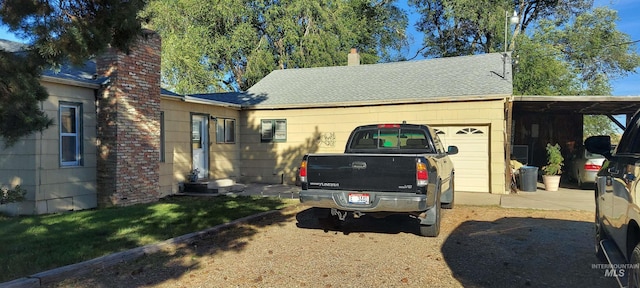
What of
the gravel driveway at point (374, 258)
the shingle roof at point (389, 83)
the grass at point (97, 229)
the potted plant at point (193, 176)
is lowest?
the gravel driveway at point (374, 258)

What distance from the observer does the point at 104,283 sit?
16.2ft

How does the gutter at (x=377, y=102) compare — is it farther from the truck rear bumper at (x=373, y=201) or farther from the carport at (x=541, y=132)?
the truck rear bumper at (x=373, y=201)

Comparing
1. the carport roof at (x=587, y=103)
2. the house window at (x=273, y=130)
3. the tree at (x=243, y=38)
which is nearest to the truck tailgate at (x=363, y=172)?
the carport roof at (x=587, y=103)

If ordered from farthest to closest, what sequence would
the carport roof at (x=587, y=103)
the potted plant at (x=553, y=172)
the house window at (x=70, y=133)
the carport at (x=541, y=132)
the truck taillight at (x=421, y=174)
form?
the carport at (x=541, y=132)
the potted plant at (x=553, y=172)
the carport roof at (x=587, y=103)
the house window at (x=70, y=133)
the truck taillight at (x=421, y=174)

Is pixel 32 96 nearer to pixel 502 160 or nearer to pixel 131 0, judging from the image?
pixel 131 0

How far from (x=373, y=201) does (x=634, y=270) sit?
3795 mm

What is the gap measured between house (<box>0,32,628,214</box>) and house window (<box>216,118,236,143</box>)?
0.04 m

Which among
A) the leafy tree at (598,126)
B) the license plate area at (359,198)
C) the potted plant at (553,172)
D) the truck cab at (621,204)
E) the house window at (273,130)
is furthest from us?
the leafy tree at (598,126)

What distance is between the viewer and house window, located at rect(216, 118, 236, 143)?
49.8ft

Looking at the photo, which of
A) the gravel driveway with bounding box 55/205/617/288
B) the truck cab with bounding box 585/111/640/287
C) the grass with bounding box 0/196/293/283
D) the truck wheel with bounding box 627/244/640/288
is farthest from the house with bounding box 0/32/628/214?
the truck wheel with bounding box 627/244/640/288

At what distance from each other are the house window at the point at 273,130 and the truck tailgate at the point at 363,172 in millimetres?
9135

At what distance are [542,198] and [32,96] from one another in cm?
1201

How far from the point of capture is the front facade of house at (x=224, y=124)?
9.62 m

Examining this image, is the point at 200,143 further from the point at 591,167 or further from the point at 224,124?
the point at 591,167
